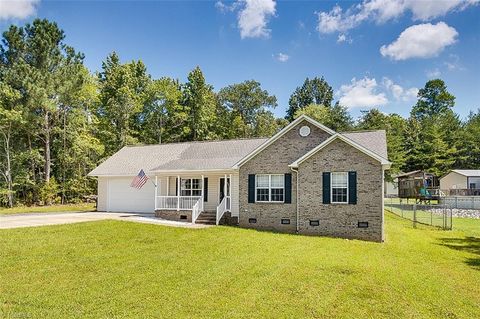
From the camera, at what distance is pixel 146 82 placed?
45781mm

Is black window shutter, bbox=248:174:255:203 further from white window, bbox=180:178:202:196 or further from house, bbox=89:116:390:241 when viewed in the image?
white window, bbox=180:178:202:196

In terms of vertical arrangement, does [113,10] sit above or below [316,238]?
above

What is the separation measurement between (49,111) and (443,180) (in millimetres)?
51872

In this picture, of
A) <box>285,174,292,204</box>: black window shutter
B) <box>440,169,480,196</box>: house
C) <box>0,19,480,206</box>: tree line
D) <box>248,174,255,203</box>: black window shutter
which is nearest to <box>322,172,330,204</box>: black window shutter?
<box>285,174,292,204</box>: black window shutter

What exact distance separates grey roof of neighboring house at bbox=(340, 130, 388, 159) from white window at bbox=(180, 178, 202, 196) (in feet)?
30.1

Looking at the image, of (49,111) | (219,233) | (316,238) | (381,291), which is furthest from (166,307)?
(49,111)

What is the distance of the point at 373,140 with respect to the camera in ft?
58.7

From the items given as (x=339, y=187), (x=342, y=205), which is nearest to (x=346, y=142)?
(x=339, y=187)

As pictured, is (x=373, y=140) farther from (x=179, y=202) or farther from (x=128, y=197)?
(x=128, y=197)

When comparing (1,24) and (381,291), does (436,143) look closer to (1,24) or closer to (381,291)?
(381,291)

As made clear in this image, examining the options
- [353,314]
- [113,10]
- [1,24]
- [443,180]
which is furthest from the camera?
[443,180]

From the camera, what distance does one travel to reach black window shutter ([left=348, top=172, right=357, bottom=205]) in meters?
15.6

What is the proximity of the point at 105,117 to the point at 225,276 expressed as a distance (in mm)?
37020

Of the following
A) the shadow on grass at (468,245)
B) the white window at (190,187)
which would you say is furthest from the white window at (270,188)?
the shadow on grass at (468,245)
